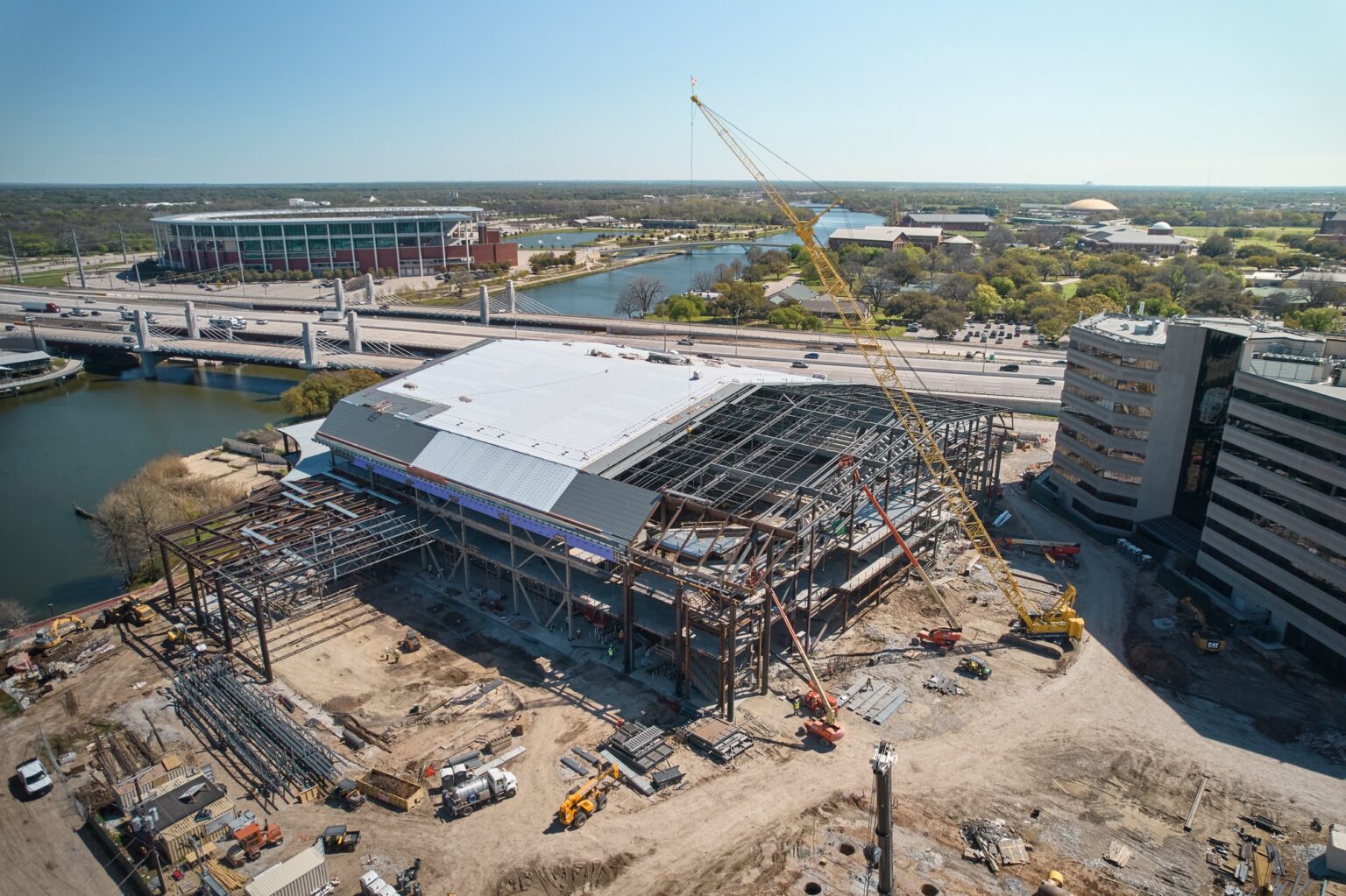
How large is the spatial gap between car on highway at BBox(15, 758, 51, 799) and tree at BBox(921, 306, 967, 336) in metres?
108

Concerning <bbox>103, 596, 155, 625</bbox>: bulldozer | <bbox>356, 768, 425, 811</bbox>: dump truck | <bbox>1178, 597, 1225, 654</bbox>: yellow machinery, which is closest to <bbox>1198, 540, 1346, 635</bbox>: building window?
<bbox>1178, 597, 1225, 654</bbox>: yellow machinery

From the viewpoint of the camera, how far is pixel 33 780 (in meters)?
30.9

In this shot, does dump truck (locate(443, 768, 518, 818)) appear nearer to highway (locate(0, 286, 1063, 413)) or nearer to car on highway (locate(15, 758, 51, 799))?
car on highway (locate(15, 758, 51, 799))

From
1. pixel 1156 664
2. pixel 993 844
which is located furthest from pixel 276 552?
pixel 1156 664

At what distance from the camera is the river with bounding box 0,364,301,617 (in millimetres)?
51312

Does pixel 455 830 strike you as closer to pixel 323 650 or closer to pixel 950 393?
pixel 323 650

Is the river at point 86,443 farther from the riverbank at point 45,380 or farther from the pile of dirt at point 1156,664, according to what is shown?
the pile of dirt at point 1156,664

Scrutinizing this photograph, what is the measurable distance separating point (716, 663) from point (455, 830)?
13645 millimetres

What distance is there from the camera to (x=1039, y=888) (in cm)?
2500

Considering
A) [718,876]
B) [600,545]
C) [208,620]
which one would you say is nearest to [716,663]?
[600,545]

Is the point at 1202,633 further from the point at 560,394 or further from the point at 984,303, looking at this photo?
the point at 984,303

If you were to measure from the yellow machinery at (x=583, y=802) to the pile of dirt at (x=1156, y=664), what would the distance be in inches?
1040

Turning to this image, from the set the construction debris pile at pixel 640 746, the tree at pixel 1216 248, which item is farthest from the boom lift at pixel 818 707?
the tree at pixel 1216 248

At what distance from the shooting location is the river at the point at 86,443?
51.3m
